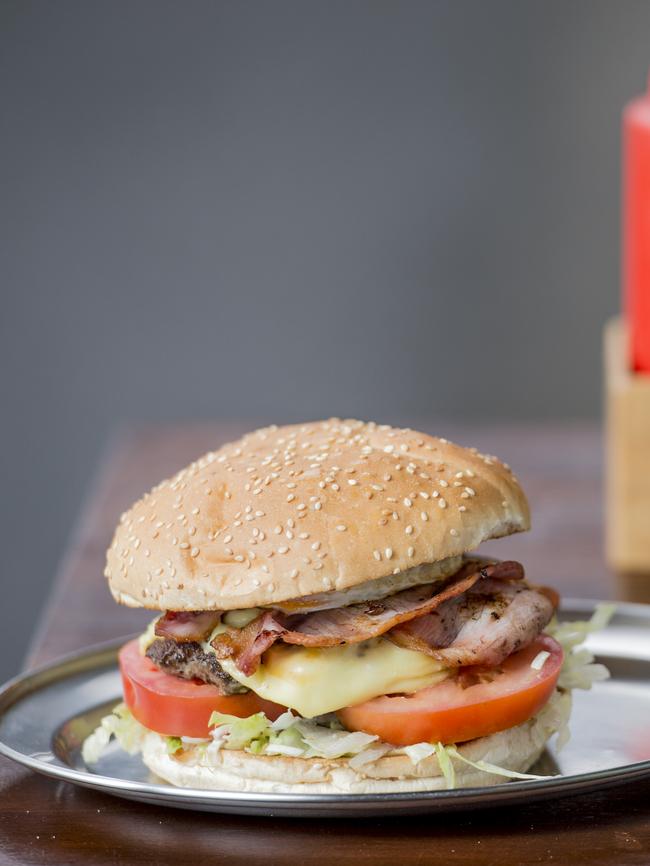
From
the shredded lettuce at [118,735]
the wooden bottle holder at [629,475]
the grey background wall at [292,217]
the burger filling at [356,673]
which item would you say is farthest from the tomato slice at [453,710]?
the grey background wall at [292,217]

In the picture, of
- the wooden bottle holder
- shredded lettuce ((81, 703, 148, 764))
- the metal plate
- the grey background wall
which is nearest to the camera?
the metal plate

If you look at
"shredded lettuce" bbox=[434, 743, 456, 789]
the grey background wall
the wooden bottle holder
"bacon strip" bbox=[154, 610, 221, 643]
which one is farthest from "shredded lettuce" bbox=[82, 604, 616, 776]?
the grey background wall

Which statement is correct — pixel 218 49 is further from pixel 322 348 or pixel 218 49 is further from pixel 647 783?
pixel 647 783

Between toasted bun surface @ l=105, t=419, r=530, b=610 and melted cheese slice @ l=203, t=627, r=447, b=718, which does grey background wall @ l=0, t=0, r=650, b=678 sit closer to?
toasted bun surface @ l=105, t=419, r=530, b=610

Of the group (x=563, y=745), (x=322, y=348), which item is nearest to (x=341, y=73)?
(x=322, y=348)

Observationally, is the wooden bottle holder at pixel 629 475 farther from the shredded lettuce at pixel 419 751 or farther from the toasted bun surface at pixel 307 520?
the shredded lettuce at pixel 419 751
